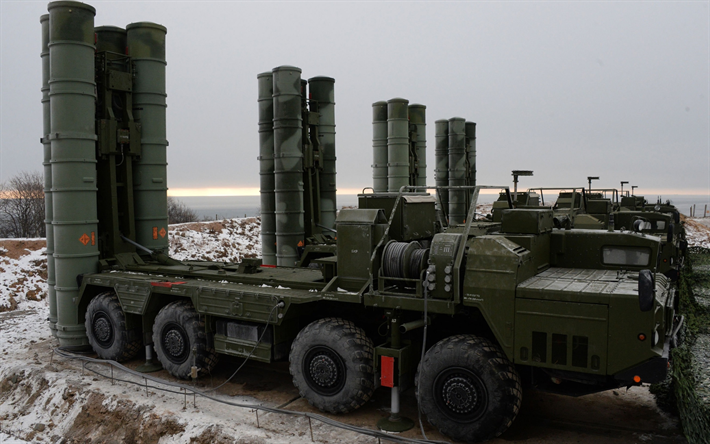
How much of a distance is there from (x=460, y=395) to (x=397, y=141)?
50.1 feet

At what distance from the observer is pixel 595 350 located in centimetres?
642

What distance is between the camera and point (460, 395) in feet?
22.9

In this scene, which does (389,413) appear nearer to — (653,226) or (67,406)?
(67,406)

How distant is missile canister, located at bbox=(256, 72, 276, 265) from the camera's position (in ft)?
54.3

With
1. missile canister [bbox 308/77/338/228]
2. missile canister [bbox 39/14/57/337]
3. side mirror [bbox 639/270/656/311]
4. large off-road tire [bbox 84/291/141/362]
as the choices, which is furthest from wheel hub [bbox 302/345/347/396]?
missile canister [bbox 308/77/338/228]

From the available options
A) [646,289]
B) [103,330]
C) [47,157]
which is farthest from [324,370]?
[47,157]

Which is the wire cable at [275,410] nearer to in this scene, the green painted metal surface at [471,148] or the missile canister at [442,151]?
the missile canister at [442,151]

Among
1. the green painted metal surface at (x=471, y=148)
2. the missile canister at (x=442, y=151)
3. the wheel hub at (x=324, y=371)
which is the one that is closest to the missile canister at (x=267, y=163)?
Answer: the wheel hub at (x=324, y=371)

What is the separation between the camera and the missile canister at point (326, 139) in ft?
56.6

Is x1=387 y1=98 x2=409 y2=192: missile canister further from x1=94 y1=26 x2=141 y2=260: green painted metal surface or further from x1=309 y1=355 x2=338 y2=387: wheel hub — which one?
x1=309 y1=355 x2=338 y2=387: wheel hub

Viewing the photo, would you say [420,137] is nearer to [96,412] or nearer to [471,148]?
[471,148]

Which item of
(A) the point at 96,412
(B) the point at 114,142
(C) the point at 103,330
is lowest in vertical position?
(A) the point at 96,412

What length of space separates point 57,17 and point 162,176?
3655 millimetres

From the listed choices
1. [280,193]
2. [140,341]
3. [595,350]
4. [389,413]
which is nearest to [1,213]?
[280,193]
